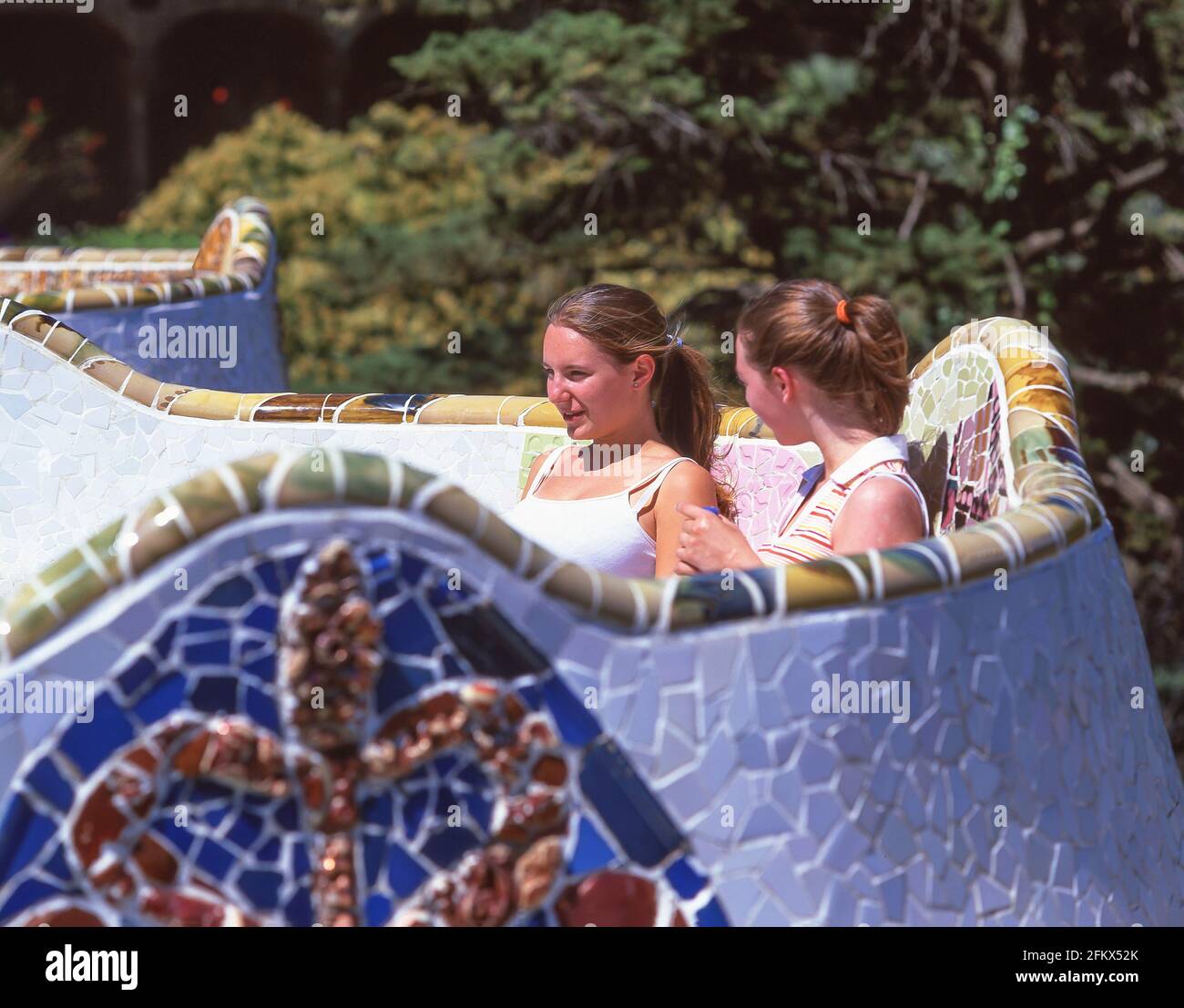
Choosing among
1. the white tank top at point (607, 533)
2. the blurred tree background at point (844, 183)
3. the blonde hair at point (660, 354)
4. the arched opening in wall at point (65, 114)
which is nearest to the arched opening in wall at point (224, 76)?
the arched opening in wall at point (65, 114)

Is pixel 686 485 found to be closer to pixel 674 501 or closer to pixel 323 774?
pixel 674 501

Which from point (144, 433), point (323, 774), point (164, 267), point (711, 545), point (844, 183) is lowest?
point (323, 774)

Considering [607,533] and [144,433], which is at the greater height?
[144,433]

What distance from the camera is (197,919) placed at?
1.48m

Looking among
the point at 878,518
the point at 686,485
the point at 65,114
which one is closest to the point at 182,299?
the point at 686,485

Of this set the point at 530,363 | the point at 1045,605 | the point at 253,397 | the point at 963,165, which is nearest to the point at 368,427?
the point at 253,397

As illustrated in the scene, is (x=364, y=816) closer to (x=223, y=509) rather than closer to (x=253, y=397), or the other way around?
(x=223, y=509)

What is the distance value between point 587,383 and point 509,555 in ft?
3.28

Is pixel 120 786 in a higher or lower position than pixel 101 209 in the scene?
lower

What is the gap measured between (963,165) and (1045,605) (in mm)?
7245

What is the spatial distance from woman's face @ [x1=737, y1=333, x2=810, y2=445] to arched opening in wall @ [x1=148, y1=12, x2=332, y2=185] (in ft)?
36.1

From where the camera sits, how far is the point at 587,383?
250 cm

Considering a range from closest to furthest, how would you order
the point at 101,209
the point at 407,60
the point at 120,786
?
the point at 120,786
the point at 407,60
the point at 101,209
